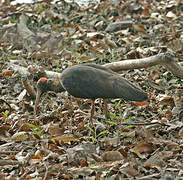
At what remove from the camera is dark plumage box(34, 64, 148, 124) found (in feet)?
19.0

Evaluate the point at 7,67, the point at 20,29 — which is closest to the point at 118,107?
the point at 7,67

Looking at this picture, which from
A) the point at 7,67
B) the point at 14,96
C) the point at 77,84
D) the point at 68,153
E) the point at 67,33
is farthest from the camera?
the point at 67,33

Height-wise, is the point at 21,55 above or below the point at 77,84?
below

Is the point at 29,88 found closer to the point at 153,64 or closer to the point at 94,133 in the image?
the point at 94,133

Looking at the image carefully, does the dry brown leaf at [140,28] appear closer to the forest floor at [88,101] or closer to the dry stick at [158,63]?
the forest floor at [88,101]

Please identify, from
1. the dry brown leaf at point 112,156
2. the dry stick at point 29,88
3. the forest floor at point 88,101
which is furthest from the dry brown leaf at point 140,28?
the dry brown leaf at point 112,156

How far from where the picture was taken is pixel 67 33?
9.78 m

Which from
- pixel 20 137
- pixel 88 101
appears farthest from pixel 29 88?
pixel 20 137

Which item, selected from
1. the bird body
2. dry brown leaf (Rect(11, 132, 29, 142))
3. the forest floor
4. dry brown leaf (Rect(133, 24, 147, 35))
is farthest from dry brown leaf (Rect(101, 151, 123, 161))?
dry brown leaf (Rect(133, 24, 147, 35))

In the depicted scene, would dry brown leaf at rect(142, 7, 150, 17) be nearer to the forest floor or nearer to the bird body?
the forest floor

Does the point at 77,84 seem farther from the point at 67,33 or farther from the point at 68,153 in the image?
the point at 67,33

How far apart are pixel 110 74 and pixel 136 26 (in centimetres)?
386

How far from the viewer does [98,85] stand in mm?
5906

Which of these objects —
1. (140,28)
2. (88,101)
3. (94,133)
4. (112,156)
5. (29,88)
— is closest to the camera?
(112,156)
